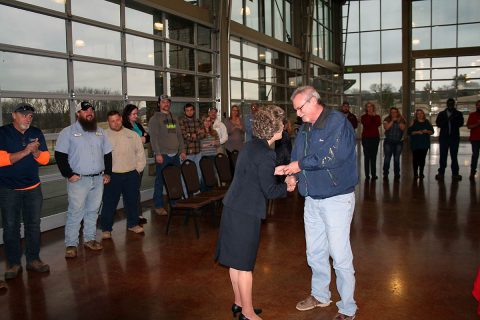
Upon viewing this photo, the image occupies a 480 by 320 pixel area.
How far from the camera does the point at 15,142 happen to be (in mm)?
4215

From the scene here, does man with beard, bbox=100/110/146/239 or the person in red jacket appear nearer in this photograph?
man with beard, bbox=100/110/146/239

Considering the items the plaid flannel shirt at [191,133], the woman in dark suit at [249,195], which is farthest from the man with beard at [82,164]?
the woman in dark suit at [249,195]

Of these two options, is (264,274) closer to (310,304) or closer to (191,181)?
(310,304)

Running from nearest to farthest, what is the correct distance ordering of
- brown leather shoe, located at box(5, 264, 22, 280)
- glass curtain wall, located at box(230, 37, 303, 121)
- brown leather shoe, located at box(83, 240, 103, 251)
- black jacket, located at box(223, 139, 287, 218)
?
black jacket, located at box(223, 139, 287, 218) < brown leather shoe, located at box(5, 264, 22, 280) < brown leather shoe, located at box(83, 240, 103, 251) < glass curtain wall, located at box(230, 37, 303, 121)

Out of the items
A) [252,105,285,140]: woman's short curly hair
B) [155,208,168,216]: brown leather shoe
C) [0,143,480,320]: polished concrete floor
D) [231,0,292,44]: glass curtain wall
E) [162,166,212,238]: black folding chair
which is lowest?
[0,143,480,320]: polished concrete floor

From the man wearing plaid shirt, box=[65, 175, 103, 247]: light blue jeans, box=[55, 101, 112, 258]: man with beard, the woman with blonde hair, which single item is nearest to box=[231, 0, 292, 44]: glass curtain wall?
the woman with blonde hair

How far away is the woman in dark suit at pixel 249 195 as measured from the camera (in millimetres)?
2936

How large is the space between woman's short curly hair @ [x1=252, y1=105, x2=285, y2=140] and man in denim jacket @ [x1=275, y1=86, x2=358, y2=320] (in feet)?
0.74

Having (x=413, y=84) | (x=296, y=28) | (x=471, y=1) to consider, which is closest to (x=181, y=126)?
(x=296, y=28)

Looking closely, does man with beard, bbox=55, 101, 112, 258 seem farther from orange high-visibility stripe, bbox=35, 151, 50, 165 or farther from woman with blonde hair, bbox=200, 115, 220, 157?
woman with blonde hair, bbox=200, 115, 220, 157

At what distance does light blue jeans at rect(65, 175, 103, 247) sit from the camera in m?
4.89

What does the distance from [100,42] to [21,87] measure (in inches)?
69.0

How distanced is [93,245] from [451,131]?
8089 millimetres

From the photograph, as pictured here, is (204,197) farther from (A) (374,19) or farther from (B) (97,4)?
(A) (374,19)
